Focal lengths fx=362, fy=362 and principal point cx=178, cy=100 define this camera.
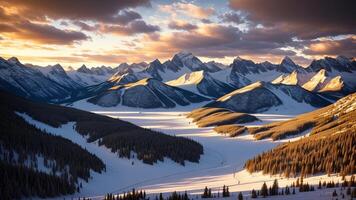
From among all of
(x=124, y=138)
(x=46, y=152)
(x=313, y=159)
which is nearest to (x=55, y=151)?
(x=46, y=152)

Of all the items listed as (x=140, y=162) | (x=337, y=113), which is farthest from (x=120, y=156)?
(x=337, y=113)

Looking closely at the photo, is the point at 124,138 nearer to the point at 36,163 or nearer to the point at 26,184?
the point at 36,163

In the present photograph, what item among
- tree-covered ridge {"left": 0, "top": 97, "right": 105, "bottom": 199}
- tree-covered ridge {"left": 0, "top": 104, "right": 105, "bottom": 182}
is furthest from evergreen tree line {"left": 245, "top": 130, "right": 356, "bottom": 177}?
tree-covered ridge {"left": 0, "top": 97, "right": 105, "bottom": 199}

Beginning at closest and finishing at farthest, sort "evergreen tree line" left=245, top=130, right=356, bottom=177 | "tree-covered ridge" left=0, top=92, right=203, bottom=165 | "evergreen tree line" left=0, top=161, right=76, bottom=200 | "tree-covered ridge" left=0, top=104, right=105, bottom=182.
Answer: "evergreen tree line" left=0, top=161, right=76, bottom=200, "evergreen tree line" left=245, top=130, right=356, bottom=177, "tree-covered ridge" left=0, top=104, right=105, bottom=182, "tree-covered ridge" left=0, top=92, right=203, bottom=165

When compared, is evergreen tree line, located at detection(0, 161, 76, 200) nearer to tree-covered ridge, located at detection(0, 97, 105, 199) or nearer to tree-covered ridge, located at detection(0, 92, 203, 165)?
tree-covered ridge, located at detection(0, 97, 105, 199)

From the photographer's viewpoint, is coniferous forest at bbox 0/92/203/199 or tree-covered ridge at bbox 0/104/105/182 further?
tree-covered ridge at bbox 0/104/105/182

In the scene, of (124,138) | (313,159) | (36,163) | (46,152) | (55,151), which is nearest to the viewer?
(313,159)
